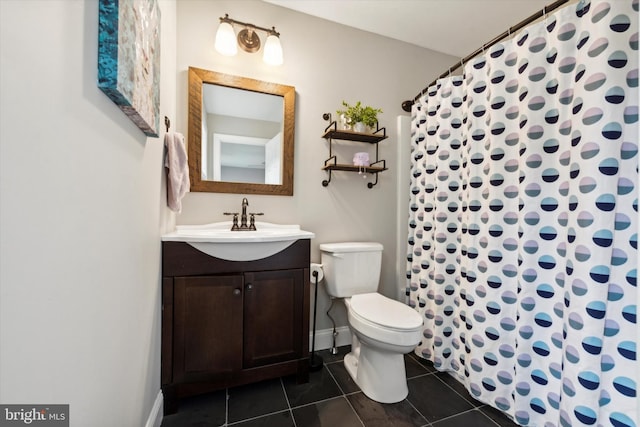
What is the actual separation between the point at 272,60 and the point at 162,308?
167 cm

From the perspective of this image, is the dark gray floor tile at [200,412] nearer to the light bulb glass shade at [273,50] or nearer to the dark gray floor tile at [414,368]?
the dark gray floor tile at [414,368]

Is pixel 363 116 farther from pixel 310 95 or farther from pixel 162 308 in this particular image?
pixel 162 308

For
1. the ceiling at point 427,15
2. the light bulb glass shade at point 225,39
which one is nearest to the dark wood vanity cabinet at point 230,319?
the light bulb glass shade at point 225,39

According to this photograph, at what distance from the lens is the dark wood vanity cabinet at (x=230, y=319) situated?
1188 millimetres

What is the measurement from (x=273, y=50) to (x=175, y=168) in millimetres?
1073

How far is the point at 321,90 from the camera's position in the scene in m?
1.82

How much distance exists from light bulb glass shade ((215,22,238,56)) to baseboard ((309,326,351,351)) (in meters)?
2.10

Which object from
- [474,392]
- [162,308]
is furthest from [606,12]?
[162,308]

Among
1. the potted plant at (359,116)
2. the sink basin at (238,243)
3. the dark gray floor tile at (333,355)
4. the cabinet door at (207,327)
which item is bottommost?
A: the dark gray floor tile at (333,355)

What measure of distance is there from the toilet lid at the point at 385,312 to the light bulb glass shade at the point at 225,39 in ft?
6.02

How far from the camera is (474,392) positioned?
1307mm

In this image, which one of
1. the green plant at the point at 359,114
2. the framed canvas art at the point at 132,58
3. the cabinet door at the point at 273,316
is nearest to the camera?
the framed canvas art at the point at 132,58

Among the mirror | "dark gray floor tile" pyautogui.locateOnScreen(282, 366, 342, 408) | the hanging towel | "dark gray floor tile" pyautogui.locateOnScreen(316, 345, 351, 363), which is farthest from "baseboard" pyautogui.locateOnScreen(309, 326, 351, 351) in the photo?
the hanging towel

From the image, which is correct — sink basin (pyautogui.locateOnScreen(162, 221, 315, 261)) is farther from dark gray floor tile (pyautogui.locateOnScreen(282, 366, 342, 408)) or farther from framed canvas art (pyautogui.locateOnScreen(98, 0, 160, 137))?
dark gray floor tile (pyautogui.locateOnScreen(282, 366, 342, 408))
